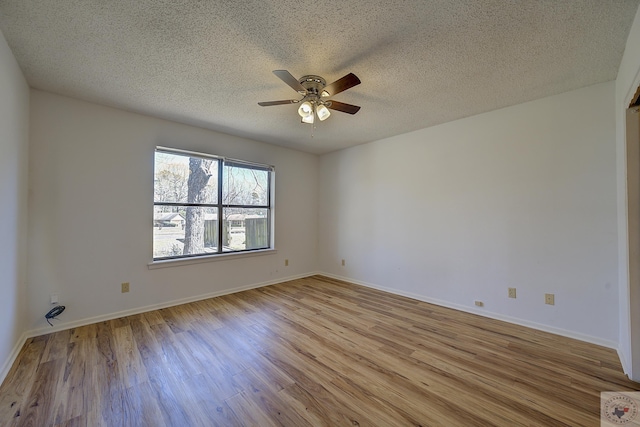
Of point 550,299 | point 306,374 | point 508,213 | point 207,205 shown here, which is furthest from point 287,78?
point 550,299

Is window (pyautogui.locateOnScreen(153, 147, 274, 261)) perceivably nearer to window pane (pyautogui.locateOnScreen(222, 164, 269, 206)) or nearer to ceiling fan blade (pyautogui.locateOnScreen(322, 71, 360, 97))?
window pane (pyautogui.locateOnScreen(222, 164, 269, 206))

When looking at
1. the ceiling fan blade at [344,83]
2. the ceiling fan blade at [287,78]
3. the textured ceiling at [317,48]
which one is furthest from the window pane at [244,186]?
the ceiling fan blade at [344,83]

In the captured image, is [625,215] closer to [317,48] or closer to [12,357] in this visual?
[317,48]

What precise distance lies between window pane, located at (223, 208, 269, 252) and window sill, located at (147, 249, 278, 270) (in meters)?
0.13

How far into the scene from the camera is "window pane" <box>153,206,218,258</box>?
11.2ft

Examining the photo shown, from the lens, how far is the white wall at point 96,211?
8.61 feet

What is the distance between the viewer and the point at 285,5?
156 centimetres

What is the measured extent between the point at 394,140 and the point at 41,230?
4481 mm

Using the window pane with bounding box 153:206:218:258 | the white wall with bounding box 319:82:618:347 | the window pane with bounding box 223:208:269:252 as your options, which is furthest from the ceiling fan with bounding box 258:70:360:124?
the window pane with bounding box 223:208:269:252

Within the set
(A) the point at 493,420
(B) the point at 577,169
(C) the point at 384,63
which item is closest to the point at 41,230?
(C) the point at 384,63

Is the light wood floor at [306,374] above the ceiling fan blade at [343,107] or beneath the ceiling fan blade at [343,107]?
beneath

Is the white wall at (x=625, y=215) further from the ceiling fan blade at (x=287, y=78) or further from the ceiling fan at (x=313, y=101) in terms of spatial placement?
the ceiling fan blade at (x=287, y=78)

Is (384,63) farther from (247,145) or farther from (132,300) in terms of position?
(132,300)

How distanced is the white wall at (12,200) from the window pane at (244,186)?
6.78ft
